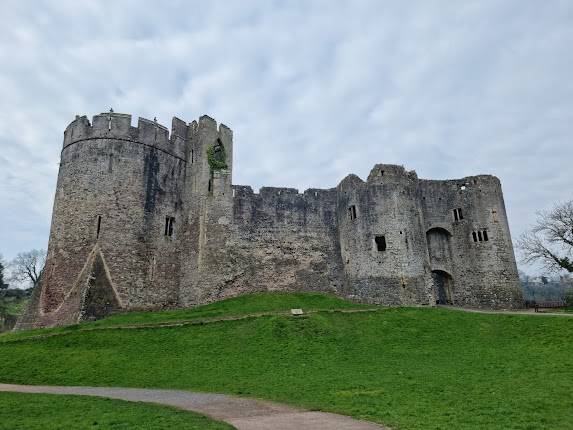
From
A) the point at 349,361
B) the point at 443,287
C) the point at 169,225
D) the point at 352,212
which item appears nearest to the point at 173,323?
the point at 169,225

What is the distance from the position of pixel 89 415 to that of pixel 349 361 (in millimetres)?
10958

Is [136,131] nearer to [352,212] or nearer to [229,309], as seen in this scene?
[229,309]

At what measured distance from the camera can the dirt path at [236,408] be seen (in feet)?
30.6

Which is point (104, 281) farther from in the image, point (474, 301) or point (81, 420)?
point (474, 301)

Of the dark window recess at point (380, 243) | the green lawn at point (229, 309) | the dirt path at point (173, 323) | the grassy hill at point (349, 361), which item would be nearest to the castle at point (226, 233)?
the dark window recess at point (380, 243)

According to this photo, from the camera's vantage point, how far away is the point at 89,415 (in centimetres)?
966

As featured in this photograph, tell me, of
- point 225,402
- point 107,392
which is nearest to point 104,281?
point 107,392

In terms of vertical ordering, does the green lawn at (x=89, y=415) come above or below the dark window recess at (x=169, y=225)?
below

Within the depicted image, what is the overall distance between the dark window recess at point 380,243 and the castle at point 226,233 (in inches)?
2.8

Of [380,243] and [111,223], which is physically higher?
[111,223]

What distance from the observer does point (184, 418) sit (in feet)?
31.4

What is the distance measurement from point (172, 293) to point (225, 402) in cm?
1785

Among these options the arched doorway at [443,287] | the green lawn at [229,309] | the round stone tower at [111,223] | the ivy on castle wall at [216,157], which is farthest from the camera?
the arched doorway at [443,287]

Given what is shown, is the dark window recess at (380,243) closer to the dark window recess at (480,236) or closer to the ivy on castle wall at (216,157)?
the dark window recess at (480,236)
